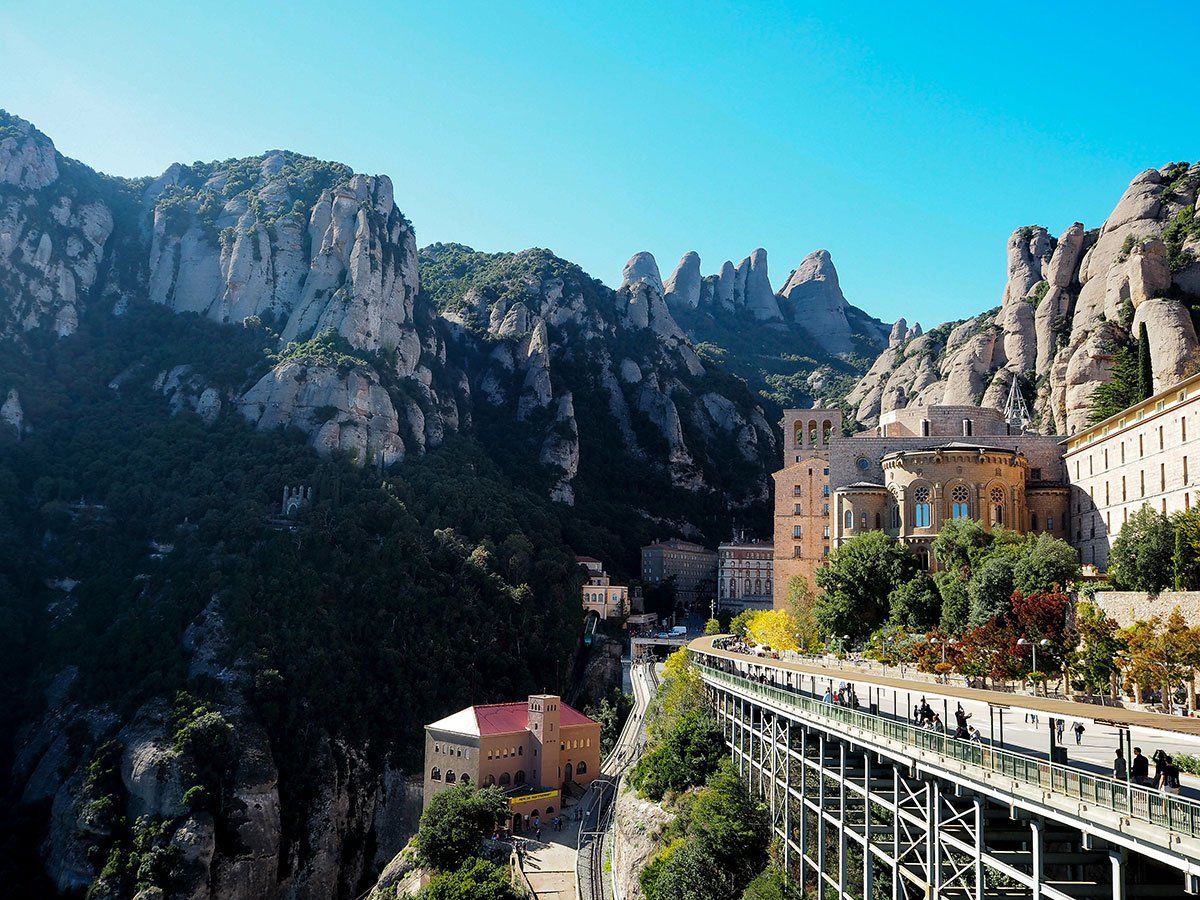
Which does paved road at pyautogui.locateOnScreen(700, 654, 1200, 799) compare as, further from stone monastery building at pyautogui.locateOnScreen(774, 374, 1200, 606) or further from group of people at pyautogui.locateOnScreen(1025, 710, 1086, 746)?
stone monastery building at pyautogui.locateOnScreen(774, 374, 1200, 606)

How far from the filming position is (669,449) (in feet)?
502

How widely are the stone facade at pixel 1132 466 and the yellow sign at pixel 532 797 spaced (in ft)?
119

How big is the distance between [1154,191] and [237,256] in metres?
108

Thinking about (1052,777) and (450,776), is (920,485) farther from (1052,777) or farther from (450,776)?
(1052,777)

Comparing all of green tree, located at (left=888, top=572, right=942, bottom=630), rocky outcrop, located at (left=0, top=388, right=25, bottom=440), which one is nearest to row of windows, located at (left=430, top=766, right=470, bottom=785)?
green tree, located at (left=888, top=572, right=942, bottom=630)

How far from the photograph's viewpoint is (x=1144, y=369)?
238 ft

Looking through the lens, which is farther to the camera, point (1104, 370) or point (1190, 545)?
point (1104, 370)

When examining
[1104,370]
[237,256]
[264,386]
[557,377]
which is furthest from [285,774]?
[557,377]

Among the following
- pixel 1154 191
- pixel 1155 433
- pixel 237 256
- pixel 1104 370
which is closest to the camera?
pixel 1155 433

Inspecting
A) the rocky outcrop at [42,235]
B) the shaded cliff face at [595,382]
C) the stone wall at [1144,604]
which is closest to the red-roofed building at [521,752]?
the stone wall at [1144,604]

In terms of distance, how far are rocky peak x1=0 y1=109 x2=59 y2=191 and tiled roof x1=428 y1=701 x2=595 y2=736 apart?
106 m

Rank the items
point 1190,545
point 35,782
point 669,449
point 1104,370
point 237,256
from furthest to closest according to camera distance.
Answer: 1. point 669,449
2. point 237,256
3. point 1104,370
4. point 35,782
5. point 1190,545

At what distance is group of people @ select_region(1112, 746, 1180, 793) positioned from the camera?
607 inches

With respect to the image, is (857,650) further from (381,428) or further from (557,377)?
(557,377)
